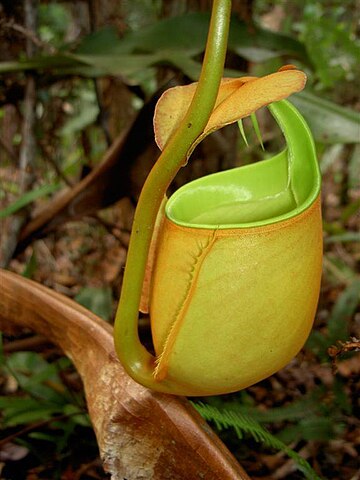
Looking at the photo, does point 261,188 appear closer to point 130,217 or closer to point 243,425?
point 243,425

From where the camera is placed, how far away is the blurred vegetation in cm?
117

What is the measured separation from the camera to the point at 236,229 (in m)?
0.62

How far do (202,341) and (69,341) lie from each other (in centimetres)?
31

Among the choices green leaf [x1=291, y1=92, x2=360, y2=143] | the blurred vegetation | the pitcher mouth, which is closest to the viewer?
the pitcher mouth

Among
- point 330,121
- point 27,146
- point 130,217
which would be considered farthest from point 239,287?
point 130,217

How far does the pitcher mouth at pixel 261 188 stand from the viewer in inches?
28.1

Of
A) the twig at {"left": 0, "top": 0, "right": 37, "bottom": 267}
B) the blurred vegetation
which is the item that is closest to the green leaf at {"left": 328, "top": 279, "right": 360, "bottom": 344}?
the blurred vegetation

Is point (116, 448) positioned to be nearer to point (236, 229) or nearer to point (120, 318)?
point (120, 318)

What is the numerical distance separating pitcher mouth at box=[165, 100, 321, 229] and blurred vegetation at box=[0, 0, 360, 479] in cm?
23

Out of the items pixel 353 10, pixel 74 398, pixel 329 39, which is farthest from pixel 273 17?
pixel 74 398

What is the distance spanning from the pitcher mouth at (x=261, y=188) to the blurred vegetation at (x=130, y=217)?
23 cm

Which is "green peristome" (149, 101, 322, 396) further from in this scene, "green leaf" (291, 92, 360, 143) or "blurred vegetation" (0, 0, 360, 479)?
"green leaf" (291, 92, 360, 143)

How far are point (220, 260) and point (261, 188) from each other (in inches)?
7.3

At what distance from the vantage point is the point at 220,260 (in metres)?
0.63
